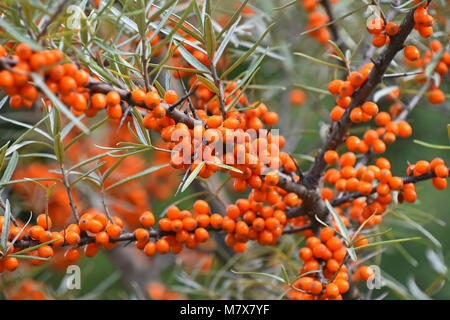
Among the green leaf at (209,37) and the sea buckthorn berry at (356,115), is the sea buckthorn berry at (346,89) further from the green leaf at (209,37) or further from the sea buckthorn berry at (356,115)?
the green leaf at (209,37)

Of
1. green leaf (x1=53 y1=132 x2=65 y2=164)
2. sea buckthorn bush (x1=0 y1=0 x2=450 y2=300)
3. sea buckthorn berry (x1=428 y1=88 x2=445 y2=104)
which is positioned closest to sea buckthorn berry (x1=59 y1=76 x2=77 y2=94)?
sea buckthorn bush (x1=0 y1=0 x2=450 y2=300)

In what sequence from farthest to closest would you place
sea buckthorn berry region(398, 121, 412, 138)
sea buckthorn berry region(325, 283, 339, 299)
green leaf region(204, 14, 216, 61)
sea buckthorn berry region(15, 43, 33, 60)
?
sea buckthorn berry region(398, 121, 412, 138)
sea buckthorn berry region(325, 283, 339, 299)
green leaf region(204, 14, 216, 61)
sea buckthorn berry region(15, 43, 33, 60)

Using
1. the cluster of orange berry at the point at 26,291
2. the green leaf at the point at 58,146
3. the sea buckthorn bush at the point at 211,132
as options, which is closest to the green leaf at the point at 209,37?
the sea buckthorn bush at the point at 211,132

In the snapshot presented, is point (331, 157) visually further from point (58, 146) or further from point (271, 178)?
point (58, 146)

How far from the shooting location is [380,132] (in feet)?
2.52

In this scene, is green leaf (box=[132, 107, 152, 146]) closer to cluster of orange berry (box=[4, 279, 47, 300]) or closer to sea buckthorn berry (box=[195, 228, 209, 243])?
sea buckthorn berry (box=[195, 228, 209, 243])

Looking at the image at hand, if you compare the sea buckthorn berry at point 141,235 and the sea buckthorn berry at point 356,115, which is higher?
the sea buckthorn berry at point 356,115

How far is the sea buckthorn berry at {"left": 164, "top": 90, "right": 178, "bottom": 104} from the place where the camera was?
1.75 ft

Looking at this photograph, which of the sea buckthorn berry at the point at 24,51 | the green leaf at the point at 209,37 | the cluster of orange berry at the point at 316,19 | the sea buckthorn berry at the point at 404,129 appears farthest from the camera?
the cluster of orange berry at the point at 316,19

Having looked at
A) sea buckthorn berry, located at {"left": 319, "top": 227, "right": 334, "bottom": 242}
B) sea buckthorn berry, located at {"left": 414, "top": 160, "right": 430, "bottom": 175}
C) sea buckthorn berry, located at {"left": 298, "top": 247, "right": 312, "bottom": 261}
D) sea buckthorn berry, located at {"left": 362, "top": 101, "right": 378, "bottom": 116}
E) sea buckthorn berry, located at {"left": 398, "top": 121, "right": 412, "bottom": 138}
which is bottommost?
sea buckthorn berry, located at {"left": 298, "top": 247, "right": 312, "bottom": 261}

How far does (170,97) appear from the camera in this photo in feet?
1.76

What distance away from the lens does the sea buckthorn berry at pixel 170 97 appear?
1.75 feet

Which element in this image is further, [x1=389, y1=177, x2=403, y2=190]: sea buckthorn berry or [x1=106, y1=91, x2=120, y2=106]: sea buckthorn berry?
[x1=389, y1=177, x2=403, y2=190]: sea buckthorn berry
